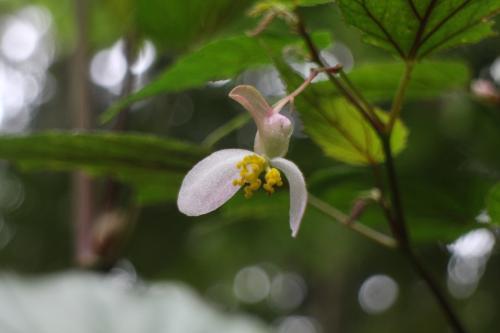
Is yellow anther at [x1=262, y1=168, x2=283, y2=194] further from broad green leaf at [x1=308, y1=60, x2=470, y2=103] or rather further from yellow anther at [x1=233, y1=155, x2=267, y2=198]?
broad green leaf at [x1=308, y1=60, x2=470, y2=103]

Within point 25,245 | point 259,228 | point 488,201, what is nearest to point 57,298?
point 259,228

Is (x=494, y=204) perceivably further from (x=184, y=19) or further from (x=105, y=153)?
(x=184, y=19)

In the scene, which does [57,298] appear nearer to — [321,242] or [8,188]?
[321,242]

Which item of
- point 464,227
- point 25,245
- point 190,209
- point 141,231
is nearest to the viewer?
point 190,209

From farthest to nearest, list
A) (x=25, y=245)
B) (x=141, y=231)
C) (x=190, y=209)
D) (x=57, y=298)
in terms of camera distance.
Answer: (x=25, y=245), (x=141, y=231), (x=57, y=298), (x=190, y=209)

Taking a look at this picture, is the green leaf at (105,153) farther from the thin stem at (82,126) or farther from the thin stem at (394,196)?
the thin stem at (82,126)

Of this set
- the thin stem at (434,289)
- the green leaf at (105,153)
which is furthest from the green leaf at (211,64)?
the thin stem at (434,289)

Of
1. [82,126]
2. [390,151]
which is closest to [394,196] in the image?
[390,151]

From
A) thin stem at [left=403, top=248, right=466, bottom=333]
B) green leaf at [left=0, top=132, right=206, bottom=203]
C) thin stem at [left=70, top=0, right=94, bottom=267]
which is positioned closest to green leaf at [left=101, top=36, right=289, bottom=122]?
green leaf at [left=0, top=132, right=206, bottom=203]
